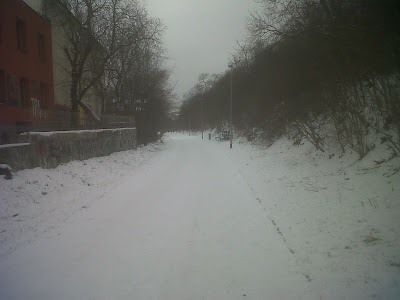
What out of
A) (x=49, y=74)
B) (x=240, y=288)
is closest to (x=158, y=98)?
(x=49, y=74)

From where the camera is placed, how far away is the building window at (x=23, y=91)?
17000 millimetres

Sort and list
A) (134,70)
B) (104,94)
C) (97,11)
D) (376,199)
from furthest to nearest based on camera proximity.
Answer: (134,70) < (104,94) < (97,11) < (376,199)

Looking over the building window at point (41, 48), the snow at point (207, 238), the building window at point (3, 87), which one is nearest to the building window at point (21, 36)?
the building window at point (41, 48)

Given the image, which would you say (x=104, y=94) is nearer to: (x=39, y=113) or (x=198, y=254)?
(x=39, y=113)

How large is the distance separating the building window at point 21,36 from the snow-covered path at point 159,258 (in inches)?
605

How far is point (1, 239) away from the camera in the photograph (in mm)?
4812

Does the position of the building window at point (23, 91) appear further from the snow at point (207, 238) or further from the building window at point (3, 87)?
the snow at point (207, 238)

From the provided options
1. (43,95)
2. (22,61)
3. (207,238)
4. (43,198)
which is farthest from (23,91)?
(207,238)

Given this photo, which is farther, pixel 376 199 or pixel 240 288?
pixel 376 199

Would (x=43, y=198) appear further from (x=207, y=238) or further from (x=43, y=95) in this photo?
(x=43, y=95)

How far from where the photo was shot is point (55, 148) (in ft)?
33.7

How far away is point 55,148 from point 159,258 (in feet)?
27.0

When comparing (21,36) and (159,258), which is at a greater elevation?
(21,36)

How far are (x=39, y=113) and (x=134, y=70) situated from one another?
1448 cm
